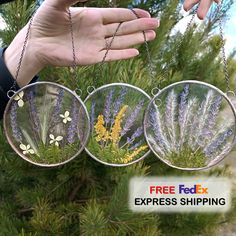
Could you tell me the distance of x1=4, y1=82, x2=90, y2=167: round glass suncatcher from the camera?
1.98 feet

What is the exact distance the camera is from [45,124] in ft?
2.08

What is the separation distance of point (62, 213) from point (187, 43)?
1.92 ft

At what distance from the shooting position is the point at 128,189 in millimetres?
983

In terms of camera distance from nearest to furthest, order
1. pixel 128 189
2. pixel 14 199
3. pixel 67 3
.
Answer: pixel 67 3, pixel 128 189, pixel 14 199

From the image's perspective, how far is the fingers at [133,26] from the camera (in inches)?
22.3

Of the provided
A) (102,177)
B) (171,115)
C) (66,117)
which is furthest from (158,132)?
(102,177)

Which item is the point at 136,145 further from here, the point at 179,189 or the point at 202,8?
the point at 179,189

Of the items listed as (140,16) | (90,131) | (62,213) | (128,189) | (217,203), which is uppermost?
(140,16)

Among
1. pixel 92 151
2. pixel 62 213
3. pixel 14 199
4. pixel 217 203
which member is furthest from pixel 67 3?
pixel 217 203

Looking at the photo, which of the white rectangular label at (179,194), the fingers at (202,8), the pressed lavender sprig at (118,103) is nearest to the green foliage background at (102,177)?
the white rectangular label at (179,194)

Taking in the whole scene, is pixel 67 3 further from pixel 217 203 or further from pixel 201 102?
pixel 217 203

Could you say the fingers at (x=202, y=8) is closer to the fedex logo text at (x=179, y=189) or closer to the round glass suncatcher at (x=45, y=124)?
the round glass suncatcher at (x=45, y=124)

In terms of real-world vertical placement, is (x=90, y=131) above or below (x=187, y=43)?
above

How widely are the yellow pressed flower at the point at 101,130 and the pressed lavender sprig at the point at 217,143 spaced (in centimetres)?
15
